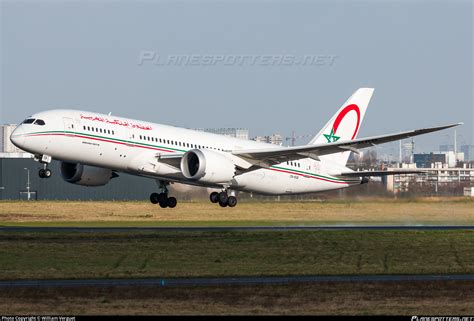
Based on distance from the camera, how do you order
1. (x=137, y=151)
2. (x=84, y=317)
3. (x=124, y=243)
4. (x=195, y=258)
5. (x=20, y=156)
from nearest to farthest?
1. (x=84, y=317)
2. (x=195, y=258)
3. (x=124, y=243)
4. (x=137, y=151)
5. (x=20, y=156)

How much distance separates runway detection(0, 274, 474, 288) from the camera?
27438 mm

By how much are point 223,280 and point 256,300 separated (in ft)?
12.9

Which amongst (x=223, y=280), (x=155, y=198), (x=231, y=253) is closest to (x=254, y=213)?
(x=155, y=198)

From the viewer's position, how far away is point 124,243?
4012 cm

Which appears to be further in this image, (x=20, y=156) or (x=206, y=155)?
(x=20, y=156)

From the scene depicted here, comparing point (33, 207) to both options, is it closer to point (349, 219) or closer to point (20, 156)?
point (349, 219)

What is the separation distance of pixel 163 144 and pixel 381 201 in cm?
2065

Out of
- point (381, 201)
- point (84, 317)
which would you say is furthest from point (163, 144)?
point (84, 317)

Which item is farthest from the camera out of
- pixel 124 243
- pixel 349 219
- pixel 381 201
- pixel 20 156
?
pixel 20 156

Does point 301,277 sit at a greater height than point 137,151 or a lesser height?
lesser

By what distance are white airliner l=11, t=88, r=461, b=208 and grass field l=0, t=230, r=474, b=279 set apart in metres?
5.16

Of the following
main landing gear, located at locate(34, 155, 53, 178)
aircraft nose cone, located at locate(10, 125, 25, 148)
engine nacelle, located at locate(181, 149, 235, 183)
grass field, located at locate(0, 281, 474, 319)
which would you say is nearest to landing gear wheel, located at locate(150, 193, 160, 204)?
engine nacelle, located at locate(181, 149, 235, 183)

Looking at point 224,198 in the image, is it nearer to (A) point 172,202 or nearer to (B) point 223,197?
(B) point 223,197

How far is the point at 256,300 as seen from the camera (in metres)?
24.9
